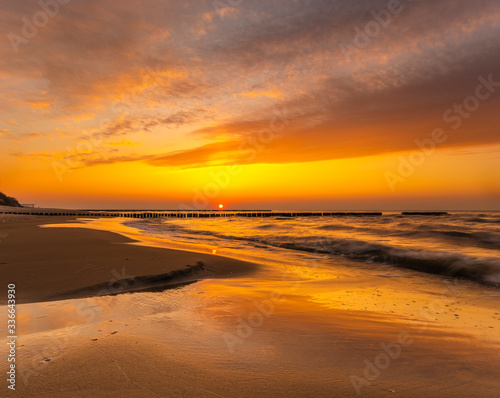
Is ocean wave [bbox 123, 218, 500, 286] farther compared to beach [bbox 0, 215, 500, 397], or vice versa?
ocean wave [bbox 123, 218, 500, 286]

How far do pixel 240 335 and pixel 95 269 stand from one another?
518 centimetres

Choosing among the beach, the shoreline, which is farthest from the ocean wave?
the shoreline

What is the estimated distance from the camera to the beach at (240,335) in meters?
2.59

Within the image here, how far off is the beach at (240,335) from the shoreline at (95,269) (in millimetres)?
49

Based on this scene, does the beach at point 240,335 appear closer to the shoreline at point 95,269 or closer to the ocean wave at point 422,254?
A: the shoreline at point 95,269

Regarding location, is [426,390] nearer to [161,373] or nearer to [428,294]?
[161,373]

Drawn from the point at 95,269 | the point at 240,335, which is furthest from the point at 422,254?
the point at 95,269

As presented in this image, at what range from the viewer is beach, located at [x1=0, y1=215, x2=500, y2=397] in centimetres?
259

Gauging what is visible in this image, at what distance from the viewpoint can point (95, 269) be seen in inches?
290

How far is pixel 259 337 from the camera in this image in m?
3.72

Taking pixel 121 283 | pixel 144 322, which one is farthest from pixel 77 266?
pixel 144 322

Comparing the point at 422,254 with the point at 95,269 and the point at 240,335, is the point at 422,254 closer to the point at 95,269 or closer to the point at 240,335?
the point at 240,335

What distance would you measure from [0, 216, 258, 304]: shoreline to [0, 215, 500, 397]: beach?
0.05 metres

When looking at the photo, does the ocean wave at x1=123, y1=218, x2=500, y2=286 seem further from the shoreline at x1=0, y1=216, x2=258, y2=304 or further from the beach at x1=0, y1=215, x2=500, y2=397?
the shoreline at x1=0, y1=216, x2=258, y2=304
